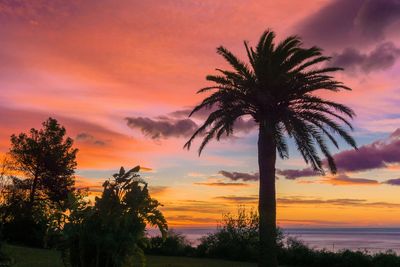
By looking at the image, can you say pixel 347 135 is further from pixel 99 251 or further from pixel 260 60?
pixel 99 251

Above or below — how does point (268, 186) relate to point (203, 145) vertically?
below

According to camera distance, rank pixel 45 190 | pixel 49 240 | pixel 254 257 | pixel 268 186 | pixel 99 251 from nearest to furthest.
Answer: pixel 99 251 < pixel 49 240 < pixel 268 186 < pixel 254 257 < pixel 45 190

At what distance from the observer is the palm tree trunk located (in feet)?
78.6

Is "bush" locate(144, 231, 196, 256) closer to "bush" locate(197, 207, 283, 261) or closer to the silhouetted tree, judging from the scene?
"bush" locate(197, 207, 283, 261)

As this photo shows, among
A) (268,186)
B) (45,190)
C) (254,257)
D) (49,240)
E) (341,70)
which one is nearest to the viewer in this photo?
(49,240)

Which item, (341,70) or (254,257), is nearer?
(341,70)

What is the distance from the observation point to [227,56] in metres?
25.8

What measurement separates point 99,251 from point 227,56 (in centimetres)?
2106

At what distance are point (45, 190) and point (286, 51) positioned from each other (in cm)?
3682

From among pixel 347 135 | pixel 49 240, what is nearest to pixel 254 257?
pixel 347 135

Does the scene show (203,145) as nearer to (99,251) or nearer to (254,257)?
(254,257)

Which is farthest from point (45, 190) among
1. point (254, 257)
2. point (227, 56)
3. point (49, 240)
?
point (49, 240)

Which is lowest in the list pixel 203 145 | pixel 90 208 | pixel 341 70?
pixel 90 208

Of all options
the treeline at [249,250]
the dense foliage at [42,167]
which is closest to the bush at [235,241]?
the treeline at [249,250]
